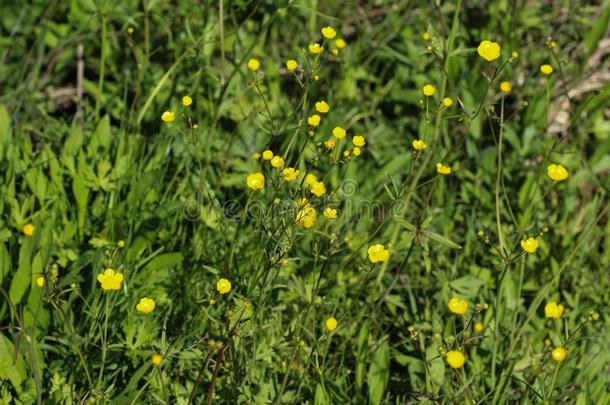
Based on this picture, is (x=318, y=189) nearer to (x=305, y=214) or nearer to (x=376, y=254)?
(x=305, y=214)

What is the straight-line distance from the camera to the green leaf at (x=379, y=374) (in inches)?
88.4

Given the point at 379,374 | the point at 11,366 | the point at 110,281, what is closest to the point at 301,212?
the point at 110,281

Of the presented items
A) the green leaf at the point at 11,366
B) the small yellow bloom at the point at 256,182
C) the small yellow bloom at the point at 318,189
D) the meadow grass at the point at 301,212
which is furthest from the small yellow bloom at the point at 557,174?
the green leaf at the point at 11,366

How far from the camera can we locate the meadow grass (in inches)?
84.8

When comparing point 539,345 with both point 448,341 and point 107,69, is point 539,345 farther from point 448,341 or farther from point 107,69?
point 107,69

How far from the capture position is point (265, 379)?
7.61ft

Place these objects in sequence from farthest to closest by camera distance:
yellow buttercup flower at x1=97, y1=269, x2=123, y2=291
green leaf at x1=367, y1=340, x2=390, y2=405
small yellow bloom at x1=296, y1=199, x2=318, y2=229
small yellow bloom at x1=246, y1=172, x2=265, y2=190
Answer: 1. green leaf at x1=367, y1=340, x2=390, y2=405
2. small yellow bloom at x1=246, y1=172, x2=265, y2=190
3. small yellow bloom at x1=296, y1=199, x2=318, y2=229
4. yellow buttercup flower at x1=97, y1=269, x2=123, y2=291

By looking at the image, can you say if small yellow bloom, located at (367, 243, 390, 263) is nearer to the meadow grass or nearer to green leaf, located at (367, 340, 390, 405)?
the meadow grass

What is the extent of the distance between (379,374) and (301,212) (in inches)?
25.6

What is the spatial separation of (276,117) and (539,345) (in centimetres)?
141

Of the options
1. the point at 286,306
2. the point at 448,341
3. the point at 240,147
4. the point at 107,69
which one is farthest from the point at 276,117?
the point at 448,341

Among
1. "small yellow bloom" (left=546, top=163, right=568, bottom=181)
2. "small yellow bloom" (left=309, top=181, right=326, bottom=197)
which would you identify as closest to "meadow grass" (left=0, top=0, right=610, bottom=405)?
"small yellow bloom" (left=309, top=181, right=326, bottom=197)

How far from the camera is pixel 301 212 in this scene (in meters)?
1.97

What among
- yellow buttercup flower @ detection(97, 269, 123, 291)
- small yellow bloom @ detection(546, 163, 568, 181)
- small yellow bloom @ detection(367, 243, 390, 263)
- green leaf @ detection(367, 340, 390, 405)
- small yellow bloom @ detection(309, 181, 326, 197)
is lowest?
green leaf @ detection(367, 340, 390, 405)
